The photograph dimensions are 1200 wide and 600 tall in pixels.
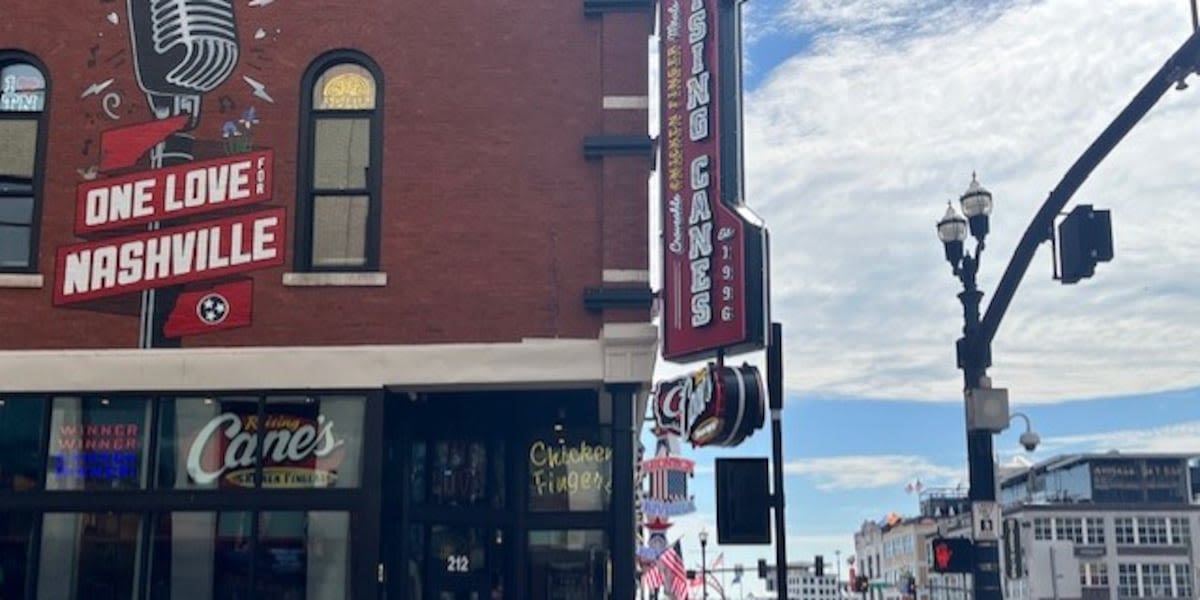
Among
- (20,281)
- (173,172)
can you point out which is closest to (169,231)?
(173,172)

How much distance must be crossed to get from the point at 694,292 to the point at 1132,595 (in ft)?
393

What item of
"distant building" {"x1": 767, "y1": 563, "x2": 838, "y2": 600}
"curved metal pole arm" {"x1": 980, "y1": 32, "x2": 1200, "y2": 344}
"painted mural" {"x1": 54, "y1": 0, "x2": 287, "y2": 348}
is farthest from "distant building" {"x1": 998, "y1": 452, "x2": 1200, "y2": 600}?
"painted mural" {"x1": 54, "y1": 0, "x2": 287, "y2": 348}

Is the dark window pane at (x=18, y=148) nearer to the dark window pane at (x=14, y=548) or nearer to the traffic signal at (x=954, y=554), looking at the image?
the dark window pane at (x=14, y=548)

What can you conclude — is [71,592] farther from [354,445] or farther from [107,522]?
[354,445]

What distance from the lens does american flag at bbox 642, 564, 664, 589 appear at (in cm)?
3239

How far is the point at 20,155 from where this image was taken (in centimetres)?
1475

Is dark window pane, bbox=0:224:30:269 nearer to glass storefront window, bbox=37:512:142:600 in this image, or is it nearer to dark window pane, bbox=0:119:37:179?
dark window pane, bbox=0:119:37:179

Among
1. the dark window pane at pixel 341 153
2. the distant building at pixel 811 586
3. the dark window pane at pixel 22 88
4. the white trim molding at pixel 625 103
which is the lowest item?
the distant building at pixel 811 586

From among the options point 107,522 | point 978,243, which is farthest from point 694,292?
point 107,522

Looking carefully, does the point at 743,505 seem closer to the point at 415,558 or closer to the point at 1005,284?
the point at 1005,284

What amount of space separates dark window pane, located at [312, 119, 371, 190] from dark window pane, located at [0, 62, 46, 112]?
3040 millimetres

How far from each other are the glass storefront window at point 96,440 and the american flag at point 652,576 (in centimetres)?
1971

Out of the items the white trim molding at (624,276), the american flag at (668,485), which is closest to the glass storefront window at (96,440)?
the white trim molding at (624,276)

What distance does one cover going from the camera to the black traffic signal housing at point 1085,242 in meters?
12.8
